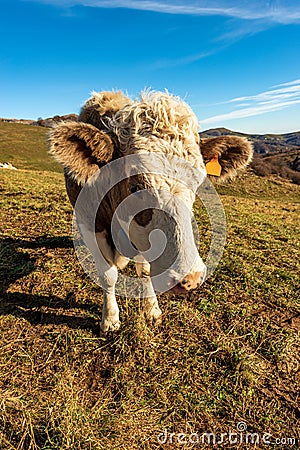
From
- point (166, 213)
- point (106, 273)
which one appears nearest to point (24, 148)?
point (106, 273)

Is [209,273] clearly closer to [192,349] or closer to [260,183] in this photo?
[192,349]

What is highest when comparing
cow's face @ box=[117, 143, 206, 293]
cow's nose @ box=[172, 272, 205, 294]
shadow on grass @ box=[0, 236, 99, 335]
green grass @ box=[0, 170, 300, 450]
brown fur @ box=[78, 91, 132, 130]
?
brown fur @ box=[78, 91, 132, 130]

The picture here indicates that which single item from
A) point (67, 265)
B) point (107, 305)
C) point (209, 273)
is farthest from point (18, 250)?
point (209, 273)

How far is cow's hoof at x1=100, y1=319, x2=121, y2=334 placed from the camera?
12.1ft

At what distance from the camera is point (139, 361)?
3318 mm

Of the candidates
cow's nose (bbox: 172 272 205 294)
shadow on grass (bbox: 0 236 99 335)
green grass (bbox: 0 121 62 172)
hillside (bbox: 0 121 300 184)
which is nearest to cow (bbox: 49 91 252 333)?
cow's nose (bbox: 172 272 205 294)

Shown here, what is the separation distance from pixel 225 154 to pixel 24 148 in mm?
49421

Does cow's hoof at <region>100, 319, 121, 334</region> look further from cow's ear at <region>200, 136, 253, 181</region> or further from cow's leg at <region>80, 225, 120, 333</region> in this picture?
cow's ear at <region>200, 136, 253, 181</region>

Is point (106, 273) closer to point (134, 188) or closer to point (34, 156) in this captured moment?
point (134, 188)

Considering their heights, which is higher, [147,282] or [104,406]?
[147,282]

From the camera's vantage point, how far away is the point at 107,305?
380 cm

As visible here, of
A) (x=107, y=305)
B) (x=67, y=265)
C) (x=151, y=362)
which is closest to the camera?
(x=151, y=362)

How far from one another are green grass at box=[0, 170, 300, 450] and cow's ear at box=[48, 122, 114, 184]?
1.70m

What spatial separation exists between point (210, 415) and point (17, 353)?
1.96 metres
